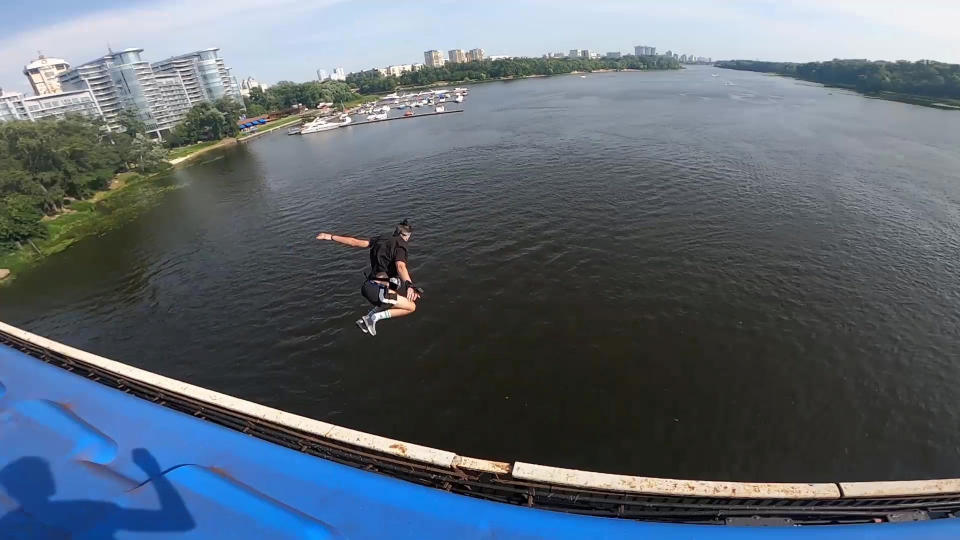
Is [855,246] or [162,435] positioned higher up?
[162,435]

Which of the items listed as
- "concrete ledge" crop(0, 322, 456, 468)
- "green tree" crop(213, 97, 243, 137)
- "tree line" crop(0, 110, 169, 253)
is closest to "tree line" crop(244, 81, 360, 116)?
"green tree" crop(213, 97, 243, 137)

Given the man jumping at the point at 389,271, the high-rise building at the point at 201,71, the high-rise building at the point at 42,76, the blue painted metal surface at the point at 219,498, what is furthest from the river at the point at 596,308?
the high-rise building at the point at 42,76

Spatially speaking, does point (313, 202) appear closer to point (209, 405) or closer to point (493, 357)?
point (493, 357)

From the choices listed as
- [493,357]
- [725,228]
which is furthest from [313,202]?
[725,228]

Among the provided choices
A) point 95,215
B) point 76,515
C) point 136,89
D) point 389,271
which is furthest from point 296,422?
point 136,89

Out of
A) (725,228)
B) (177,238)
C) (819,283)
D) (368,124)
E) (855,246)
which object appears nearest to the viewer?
(819,283)

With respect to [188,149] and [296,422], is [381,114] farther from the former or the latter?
[296,422]
